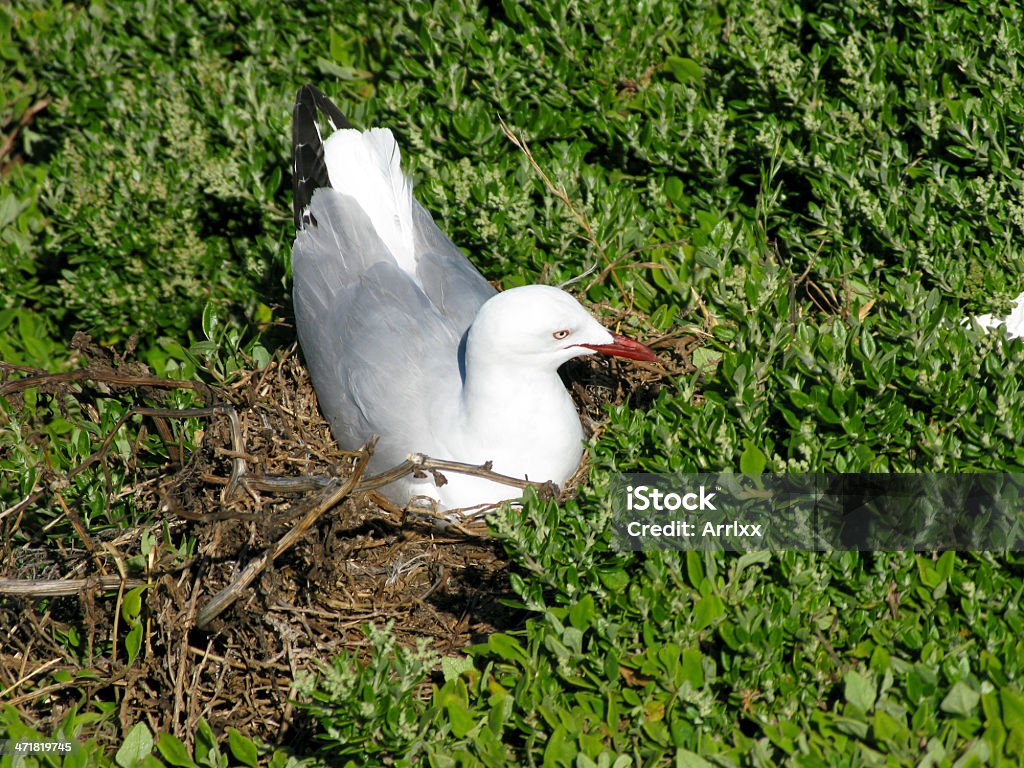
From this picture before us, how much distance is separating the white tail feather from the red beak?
981 mm

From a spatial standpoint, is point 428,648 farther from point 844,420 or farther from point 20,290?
point 20,290

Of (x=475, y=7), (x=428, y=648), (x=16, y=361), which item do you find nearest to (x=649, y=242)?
(x=475, y=7)

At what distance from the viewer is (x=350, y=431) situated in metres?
3.58

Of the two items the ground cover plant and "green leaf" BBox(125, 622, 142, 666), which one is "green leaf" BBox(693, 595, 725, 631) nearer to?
the ground cover plant

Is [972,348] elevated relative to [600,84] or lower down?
lower down

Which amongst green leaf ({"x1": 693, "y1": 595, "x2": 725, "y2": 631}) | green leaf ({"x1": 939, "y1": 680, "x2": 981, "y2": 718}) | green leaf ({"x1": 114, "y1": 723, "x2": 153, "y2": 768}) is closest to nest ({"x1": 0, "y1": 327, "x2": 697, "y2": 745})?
green leaf ({"x1": 114, "y1": 723, "x2": 153, "y2": 768})

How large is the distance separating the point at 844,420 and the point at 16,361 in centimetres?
366

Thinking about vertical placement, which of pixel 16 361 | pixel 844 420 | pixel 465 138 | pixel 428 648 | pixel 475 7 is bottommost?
pixel 428 648

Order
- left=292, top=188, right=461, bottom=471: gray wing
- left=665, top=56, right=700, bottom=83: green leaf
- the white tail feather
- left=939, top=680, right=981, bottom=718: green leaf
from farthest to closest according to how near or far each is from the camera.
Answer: left=665, top=56, right=700, bottom=83: green leaf < the white tail feather < left=292, top=188, right=461, bottom=471: gray wing < left=939, top=680, right=981, bottom=718: green leaf

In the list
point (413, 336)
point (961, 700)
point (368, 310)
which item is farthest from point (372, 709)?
point (368, 310)

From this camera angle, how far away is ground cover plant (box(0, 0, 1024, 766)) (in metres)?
2.34
